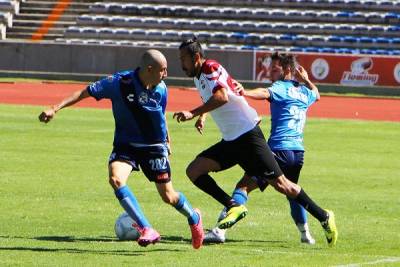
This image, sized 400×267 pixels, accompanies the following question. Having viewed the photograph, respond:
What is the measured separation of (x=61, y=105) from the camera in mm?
10680

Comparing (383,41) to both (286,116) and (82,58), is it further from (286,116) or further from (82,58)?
(286,116)

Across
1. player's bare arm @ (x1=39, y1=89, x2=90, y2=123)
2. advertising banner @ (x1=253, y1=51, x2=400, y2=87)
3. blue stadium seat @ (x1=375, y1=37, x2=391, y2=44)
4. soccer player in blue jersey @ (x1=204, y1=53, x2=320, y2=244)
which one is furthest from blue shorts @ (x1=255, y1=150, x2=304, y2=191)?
blue stadium seat @ (x1=375, y1=37, x2=391, y2=44)

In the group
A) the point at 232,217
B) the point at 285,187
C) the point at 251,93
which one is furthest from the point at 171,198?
the point at 251,93

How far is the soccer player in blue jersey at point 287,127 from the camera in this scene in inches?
472

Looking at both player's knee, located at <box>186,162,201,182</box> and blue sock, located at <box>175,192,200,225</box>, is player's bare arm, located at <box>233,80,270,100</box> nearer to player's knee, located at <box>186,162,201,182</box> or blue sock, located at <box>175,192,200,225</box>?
player's knee, located at <box>186,162,201,182</box>

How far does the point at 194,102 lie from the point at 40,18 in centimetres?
1720

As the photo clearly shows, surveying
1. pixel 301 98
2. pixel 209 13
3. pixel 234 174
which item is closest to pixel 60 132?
pixel 234 174

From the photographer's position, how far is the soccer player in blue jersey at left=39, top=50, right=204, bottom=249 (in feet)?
35.4

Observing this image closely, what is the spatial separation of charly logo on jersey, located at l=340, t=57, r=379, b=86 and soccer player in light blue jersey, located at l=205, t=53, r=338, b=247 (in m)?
27.9

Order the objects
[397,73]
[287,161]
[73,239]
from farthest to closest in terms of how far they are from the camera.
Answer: [397,73]
[287,161]
[73,239]

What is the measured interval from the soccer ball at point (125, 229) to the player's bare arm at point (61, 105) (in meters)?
1.44

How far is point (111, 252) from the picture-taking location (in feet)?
35.1

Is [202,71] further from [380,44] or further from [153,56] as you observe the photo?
[380,44]

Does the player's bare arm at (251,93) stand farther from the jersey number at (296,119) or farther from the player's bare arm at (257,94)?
the jersey number at (296,119)
